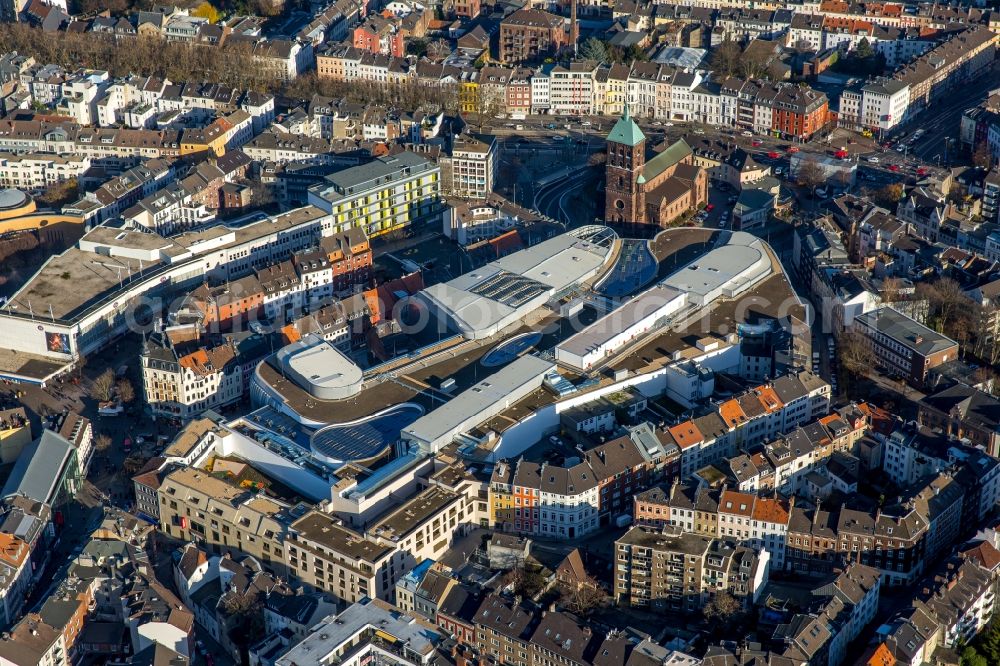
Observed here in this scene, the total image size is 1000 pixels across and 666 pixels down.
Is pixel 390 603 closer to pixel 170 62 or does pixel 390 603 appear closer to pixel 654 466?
pixel 654 466

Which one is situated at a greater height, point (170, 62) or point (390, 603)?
point (170, 62)

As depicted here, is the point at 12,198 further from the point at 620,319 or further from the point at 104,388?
the point at 620,319

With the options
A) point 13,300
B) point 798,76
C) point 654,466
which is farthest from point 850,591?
point 798,76

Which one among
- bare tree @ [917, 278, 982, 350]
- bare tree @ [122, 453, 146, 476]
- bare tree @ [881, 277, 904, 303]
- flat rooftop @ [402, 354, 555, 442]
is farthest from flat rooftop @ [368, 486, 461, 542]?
bare tree @ [917, 278, 982, 350]

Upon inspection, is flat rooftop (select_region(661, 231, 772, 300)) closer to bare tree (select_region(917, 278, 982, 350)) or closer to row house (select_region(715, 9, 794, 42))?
bare tree (select_region(917, 278, 982, 350))

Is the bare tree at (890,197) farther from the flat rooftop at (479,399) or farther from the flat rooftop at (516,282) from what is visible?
the flat rooftop at (479,399)

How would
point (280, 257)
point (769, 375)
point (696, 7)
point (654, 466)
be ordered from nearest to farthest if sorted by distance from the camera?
point (654, 466), point (769, 375), point (280, 257), point (696, 7)

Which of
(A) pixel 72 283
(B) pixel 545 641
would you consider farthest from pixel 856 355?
(A) pixel 72 283
